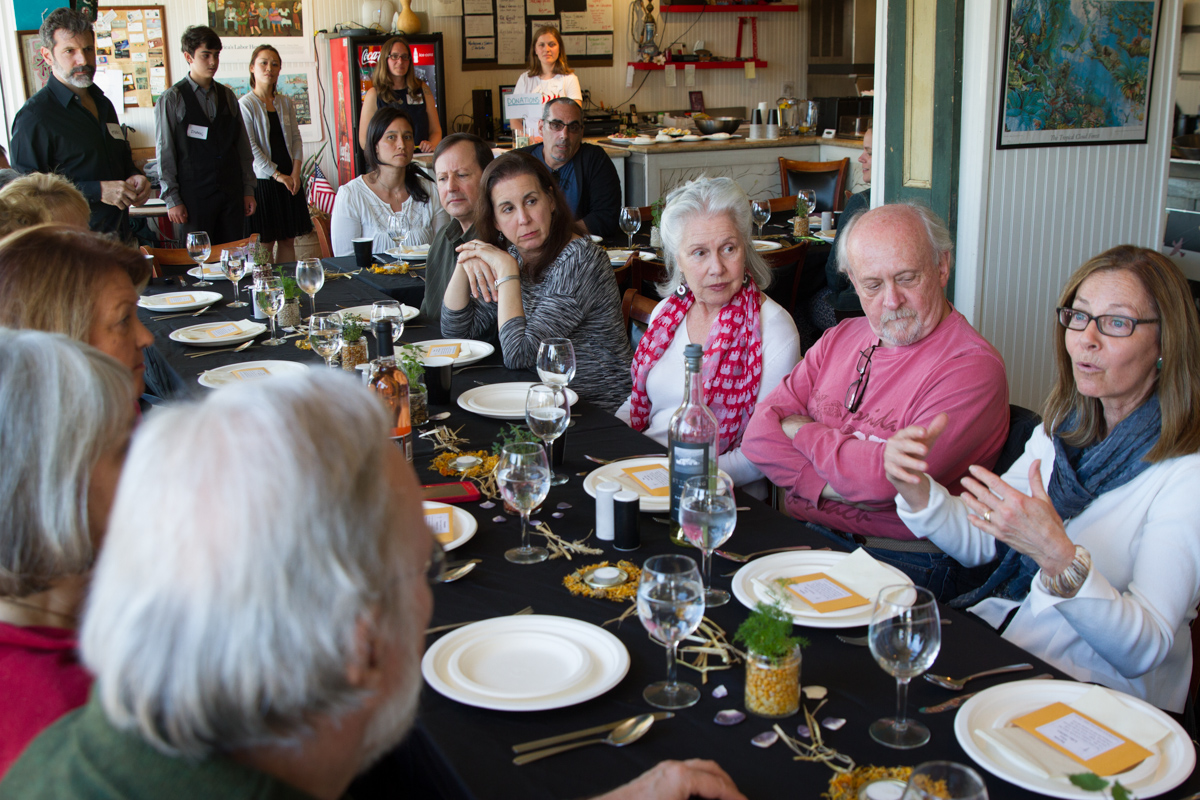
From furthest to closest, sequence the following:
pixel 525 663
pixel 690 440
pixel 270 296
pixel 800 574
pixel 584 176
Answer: pixel 584 176
pixel 270 296
pixel 690 440
pixel 800 574
pixel 525 663

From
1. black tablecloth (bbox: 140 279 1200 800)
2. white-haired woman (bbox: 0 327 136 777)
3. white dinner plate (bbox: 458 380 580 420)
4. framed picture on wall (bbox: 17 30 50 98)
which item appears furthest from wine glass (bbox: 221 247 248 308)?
framed picture on wall (bbox: 17 30 50 98)

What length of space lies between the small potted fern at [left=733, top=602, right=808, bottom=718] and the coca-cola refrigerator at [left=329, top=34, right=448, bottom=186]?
7723 millimetres

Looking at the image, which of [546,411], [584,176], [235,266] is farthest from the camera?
[584,176]

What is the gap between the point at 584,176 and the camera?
218 inches

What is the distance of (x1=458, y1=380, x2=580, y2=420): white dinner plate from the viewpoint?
2.41 metres

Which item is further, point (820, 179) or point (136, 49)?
point (136, 49)

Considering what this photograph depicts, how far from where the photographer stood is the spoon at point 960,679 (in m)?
1.25

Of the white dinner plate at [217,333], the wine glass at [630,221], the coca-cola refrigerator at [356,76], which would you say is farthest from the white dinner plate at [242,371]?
the coca-cola refrigerator at [356,76]

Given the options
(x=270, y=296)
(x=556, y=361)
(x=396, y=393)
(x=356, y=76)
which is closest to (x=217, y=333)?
(x=270, y=296)

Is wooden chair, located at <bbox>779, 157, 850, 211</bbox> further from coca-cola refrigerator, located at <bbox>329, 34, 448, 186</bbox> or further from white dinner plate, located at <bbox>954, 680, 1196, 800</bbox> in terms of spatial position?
white dinner plate, located at <bbox>954, 680, 1196, 800</bbox>

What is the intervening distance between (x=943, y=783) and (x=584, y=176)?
4.94 m

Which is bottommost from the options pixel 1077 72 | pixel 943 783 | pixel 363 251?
pixel 943 783

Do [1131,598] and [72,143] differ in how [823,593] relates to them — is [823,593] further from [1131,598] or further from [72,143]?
[72,143]

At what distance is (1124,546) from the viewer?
1.66 metres
